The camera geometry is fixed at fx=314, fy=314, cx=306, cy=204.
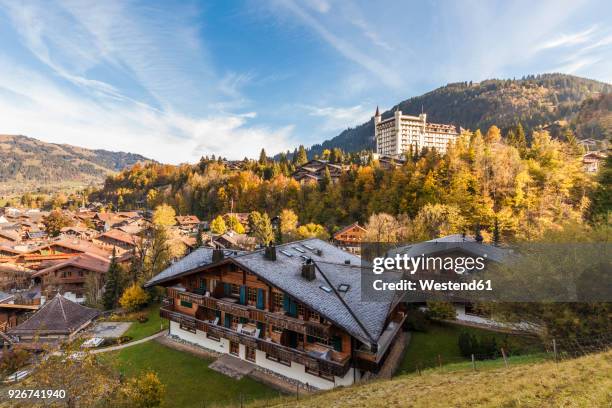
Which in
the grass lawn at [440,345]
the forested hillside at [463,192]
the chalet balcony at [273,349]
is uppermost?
the forested hillside at [463,192]

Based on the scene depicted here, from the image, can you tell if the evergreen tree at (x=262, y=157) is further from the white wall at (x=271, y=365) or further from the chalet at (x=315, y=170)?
the white wall at (x=271, y=365)

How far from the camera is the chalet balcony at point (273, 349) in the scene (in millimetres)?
18406

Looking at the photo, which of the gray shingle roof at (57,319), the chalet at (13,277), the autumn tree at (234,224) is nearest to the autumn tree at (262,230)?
the autumn tree at (234,224)

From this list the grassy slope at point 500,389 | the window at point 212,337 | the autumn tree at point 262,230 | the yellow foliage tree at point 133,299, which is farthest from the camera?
the autumn tree at point 262,230

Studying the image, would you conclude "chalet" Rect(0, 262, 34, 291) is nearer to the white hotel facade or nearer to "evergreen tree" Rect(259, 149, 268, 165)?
"evergreen tree" Rect(259, 149, 268, 165)

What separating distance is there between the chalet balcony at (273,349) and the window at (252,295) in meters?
2.41

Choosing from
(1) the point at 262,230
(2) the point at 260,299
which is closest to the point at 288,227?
(1) the point at 262,230

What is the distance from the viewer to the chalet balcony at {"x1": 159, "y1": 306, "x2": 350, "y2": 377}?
18.4 metres

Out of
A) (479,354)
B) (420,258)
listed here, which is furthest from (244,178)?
(479,354)

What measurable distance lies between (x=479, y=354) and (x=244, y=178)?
99785mm

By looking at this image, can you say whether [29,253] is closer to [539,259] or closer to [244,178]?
[244,178]

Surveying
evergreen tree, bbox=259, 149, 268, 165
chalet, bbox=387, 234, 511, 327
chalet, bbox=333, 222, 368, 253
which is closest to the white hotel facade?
evergreen tree, bbox=259, 149, 268, 165

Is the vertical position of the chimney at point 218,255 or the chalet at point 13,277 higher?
the chimney at point 218,255

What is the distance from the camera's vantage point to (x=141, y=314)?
37.2 metres
